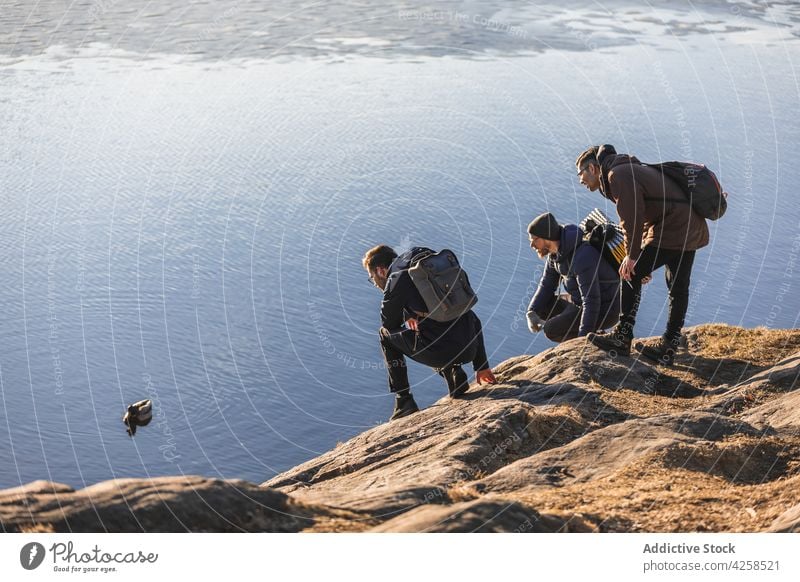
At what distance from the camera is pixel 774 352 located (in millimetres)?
14242

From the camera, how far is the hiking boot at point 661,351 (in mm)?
13336

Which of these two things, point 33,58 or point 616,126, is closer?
point 616,126

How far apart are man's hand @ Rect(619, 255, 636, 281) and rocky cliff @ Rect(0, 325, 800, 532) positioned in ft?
4.14

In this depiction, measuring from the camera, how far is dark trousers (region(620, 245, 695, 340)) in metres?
12.5

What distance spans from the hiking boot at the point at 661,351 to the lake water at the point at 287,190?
43.7 ft

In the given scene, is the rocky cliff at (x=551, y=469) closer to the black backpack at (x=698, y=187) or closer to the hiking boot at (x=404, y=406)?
the hiking boot at (x=404, y=406)

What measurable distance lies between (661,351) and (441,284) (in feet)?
10.9

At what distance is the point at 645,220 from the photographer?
40.6 feet

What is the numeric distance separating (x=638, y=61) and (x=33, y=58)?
23.9m

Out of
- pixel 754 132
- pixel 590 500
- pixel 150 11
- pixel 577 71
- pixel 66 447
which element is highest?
pixel 150 11

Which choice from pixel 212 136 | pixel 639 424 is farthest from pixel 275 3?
pixel 639 424

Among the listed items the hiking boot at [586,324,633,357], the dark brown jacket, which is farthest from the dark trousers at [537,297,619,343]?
the dark brown jacket

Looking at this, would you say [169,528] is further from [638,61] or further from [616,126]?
[638,61]

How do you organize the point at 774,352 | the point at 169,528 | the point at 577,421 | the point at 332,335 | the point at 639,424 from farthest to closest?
the point at 332,335 < the point at 774,352 < the point at 577,421 < the point at 639,424 < the point at 169,528
